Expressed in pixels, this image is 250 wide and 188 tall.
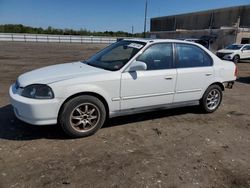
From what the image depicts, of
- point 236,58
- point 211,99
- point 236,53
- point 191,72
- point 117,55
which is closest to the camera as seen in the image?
point 117,55

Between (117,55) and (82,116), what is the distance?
147cm

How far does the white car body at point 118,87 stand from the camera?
3.71 metres

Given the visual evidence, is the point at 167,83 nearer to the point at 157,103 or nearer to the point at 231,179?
the point at 157,103

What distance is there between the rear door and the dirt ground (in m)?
0.57

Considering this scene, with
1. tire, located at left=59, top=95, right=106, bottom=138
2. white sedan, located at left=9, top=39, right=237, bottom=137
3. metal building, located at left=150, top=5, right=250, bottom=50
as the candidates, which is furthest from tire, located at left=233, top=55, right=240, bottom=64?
tire, located at left=59, top=95, right=106, bottom=138

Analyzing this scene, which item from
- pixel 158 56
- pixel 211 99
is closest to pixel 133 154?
pixel 158 56

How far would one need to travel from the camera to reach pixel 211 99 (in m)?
5.53

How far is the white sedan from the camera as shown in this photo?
3.73 metres

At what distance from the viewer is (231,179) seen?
3086 mm

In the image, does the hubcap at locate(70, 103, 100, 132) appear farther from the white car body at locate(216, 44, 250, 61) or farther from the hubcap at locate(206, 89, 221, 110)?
the white car body at locate(216, 44, 250, 61)

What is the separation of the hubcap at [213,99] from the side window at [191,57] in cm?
66

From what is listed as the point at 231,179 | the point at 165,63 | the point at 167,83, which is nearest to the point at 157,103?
the point at 167,83

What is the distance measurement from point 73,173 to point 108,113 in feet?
4.69

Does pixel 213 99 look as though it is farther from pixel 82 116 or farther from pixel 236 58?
pixel 236 58
